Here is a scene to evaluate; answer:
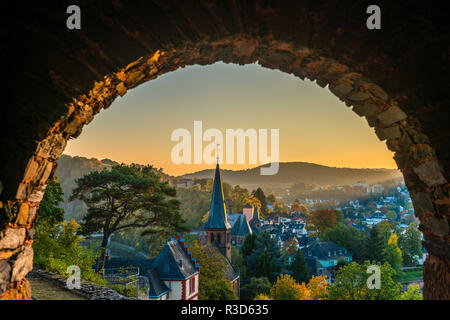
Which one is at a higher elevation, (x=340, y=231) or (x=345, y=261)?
(x=340, y=231)

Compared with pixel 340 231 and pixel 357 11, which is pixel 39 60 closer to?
pixel 357 11

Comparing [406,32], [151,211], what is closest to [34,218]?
[406,32]

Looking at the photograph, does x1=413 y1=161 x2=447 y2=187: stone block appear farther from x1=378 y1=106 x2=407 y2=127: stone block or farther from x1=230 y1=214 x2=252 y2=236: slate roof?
x1=230 y1=214 x2=252 y2=236: slate roof

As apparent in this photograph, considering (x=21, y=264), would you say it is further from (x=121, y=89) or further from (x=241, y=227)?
(x=241, y=227)

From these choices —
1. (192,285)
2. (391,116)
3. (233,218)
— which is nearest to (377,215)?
(192,285)

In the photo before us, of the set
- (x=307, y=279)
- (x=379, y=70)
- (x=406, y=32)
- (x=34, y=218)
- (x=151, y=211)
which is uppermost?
(x=406, y=32)
